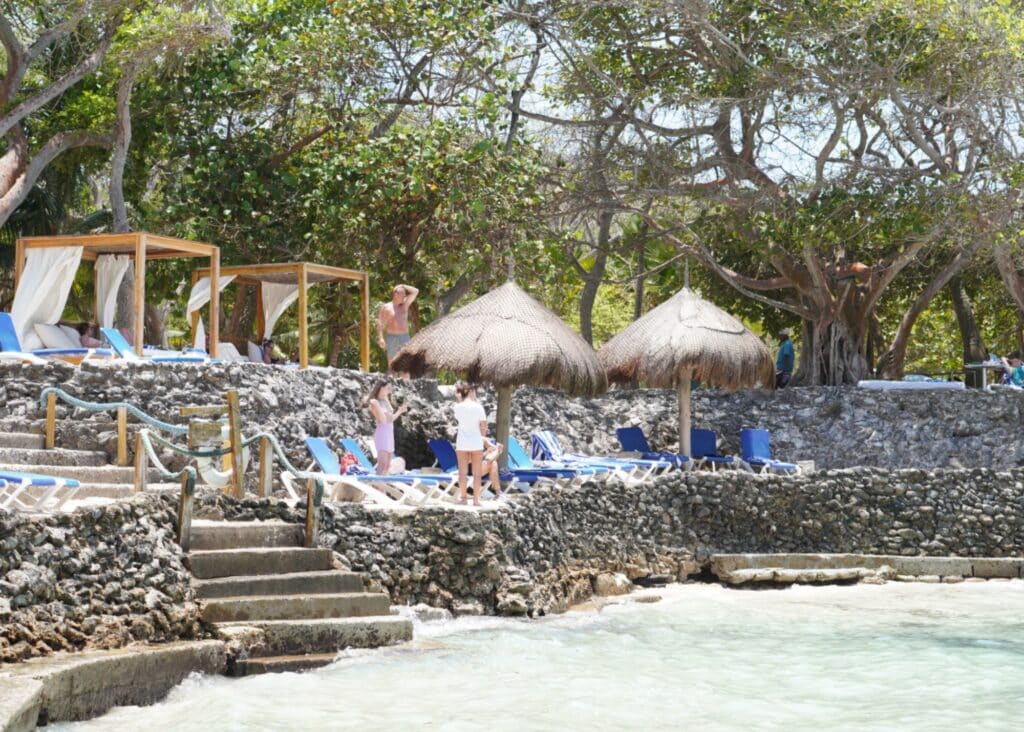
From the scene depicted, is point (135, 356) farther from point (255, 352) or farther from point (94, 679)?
point (94, 679)

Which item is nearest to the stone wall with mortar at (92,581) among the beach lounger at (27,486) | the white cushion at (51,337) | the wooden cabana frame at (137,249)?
the beach lounger at (27,486)

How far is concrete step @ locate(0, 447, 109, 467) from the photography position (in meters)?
11.8

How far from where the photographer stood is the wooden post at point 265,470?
37.3 feet

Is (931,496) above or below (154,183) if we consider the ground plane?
below

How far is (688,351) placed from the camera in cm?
1678

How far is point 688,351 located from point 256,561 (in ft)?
26.4

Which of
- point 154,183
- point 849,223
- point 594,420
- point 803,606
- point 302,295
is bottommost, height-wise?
point 803,606

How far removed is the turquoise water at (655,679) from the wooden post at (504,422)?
2159 millimetres

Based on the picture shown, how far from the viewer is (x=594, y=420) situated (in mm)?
20312

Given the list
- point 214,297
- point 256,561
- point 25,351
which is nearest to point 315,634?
point 256,561

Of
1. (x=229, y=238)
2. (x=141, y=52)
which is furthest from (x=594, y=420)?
(x=141, y=52)

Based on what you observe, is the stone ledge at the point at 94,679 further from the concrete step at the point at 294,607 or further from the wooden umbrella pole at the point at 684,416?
the wooden umbrella pole at the point at 684,416

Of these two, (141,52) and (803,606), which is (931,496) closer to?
(803,606)

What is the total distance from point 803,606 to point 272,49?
37.3 ft
